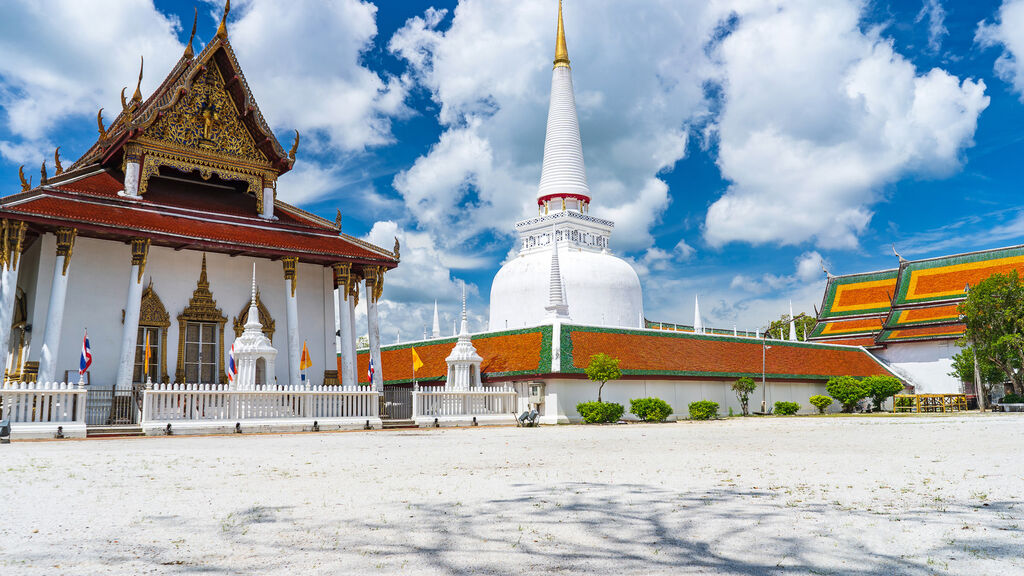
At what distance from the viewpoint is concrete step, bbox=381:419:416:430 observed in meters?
20.9

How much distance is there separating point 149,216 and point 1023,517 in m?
20.1

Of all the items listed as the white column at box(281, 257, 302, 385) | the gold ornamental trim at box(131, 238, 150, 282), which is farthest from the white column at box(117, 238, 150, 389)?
the white column at box(281, 257, 302, 385)

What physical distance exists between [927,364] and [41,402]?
40960 mm

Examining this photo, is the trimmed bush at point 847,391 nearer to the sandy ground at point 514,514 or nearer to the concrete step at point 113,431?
the sandy ground at point 514,514

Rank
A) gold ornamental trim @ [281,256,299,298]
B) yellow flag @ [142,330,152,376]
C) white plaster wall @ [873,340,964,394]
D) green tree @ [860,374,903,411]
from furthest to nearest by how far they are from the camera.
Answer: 1. white plaster wall @ [873,340,964,394]
2. green tree @ [860,374,903,411]
3. gold ornamental trim @ [281,256,299,298]
4. yellow flag @ [142,330,152,376]

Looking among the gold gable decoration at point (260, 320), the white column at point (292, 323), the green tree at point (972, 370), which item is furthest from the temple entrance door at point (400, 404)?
the green tree at point (972, 370)

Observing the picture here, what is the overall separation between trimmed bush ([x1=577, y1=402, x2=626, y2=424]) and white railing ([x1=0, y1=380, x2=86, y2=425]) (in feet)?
46.6

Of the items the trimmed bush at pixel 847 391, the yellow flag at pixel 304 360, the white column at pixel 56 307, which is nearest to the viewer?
the white column at pixel 56 307

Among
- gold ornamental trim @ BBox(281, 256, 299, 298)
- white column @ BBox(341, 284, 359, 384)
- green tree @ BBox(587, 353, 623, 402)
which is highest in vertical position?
gold ornamental trim @ BBox(281, 256, 299, 298)

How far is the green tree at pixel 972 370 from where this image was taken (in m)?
35.9

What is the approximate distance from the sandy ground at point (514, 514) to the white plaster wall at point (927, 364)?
109 ft

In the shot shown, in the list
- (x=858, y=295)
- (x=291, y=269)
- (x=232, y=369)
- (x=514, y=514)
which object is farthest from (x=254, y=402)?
(x=858, y=295)

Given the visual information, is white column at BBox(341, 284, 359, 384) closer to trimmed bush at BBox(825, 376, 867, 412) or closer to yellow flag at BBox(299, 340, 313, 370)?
yellow flag at BBox(299, 340, 313, 370)

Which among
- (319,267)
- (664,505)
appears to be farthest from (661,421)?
(664,505)
